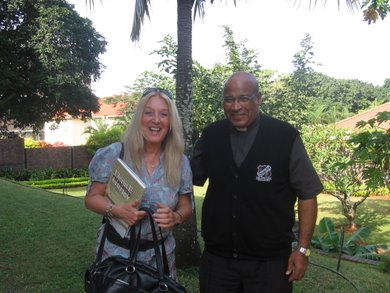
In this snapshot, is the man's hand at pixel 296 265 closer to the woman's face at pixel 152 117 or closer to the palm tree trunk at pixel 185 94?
the woman's face at pixel 152 117

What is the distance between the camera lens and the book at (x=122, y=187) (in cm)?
212

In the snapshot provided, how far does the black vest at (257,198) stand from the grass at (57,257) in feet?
7.67

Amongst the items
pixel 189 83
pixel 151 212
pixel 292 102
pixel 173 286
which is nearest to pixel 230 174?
pixel 151 212

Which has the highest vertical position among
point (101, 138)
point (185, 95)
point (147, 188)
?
point (185, 95)

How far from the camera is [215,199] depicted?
2.67 metres

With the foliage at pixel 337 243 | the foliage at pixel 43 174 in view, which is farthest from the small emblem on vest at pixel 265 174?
the foliage at pixel 43 174

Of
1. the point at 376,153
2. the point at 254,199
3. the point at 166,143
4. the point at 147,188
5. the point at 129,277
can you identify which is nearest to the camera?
the point at 129,277

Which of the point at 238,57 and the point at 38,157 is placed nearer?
the point at 238,57

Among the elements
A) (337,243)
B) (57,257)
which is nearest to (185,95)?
(57,257)

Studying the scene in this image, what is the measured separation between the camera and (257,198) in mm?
2551

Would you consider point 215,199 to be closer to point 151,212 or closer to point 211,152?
point 211,152

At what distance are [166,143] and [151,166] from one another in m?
0.16

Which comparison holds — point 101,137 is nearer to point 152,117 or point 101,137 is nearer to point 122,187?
point 152,117

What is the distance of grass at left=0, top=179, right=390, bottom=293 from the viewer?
4.95 meters
